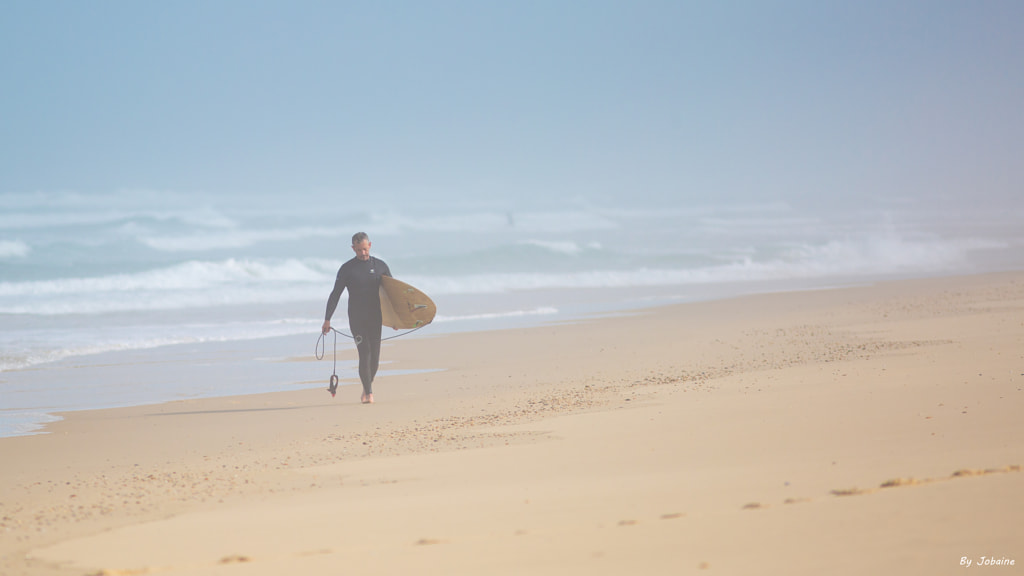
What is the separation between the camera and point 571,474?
4.91 meters

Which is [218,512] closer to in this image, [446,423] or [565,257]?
[446,423]

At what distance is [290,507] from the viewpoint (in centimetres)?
456

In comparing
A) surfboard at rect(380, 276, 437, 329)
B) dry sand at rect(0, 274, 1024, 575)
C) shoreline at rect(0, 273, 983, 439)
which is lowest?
dry sand at rect(0, 274, 1024, 575)

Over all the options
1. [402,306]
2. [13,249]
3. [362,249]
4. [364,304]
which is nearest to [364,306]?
[364,304]

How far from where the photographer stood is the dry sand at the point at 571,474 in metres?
3.41

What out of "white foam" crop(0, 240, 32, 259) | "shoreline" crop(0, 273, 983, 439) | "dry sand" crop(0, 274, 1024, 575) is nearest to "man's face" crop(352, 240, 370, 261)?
"dry sand" crop(0, 274, 1024, 575)

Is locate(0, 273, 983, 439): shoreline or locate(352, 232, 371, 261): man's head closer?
locate(352, 232, 371, 261): man's head

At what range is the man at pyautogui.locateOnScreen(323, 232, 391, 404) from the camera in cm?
936

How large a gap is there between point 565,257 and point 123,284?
25.8 m

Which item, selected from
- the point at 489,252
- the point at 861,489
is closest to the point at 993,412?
the point at 861,489

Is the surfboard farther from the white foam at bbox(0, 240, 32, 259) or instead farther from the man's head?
the white foam at bbox(0, 240, 32, 259)

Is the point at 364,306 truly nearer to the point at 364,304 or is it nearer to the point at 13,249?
the point at 364,304

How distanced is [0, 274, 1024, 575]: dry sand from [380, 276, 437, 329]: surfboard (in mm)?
835

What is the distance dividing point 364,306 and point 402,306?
485 mm
